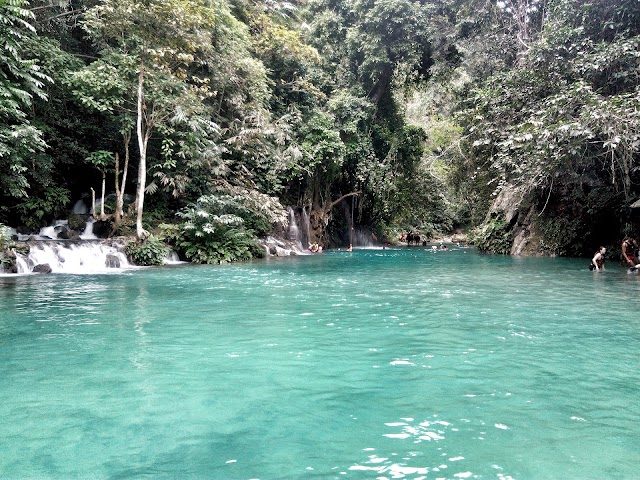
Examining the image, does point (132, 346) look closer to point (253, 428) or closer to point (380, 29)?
point (253, 428)

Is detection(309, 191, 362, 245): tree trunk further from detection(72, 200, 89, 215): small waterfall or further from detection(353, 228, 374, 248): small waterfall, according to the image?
detection(72, 200, 89, 215): small waterfall

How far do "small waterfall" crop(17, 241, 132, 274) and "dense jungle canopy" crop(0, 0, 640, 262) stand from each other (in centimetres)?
139

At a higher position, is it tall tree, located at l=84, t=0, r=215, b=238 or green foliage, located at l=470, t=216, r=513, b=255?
tall tree, located at l=84, t=0, r=215, b=238

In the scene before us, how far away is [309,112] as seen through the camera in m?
26.6

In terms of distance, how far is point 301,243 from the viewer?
89.1ft

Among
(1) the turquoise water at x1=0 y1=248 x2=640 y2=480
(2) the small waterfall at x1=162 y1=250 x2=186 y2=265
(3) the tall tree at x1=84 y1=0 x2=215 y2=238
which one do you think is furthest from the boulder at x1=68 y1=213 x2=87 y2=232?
(1) the turquoise water at x1=0 y1=248 x2=640 y2=480

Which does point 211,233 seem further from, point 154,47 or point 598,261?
point 598,261

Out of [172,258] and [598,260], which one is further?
[172,258]

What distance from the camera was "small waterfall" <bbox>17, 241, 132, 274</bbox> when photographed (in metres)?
14.7

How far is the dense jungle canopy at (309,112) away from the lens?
1514 cm

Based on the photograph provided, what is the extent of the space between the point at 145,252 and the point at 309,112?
13.1 m

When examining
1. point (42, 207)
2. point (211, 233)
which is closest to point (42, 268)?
point (42, 207)

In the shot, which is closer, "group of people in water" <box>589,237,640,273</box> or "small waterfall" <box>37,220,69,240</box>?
"group of people in water" <box>589,237,640,273</box>

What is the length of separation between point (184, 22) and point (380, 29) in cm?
1429
